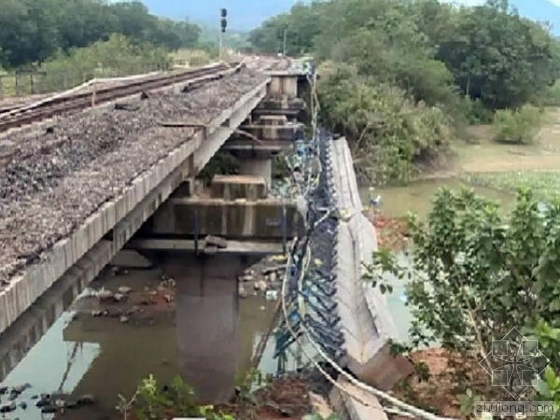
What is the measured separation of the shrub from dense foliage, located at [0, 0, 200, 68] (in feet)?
113

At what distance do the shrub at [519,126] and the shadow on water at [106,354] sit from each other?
34.7 meters

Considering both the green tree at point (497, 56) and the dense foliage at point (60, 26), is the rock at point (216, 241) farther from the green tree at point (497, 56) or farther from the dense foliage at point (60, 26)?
the dense foliage at point (60, 26)

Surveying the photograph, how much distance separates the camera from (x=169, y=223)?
1365cm

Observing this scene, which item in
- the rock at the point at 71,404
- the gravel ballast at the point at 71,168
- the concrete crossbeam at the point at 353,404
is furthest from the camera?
the rock at the point at 71,404

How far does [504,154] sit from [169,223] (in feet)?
121

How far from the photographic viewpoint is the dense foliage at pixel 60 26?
62000 millimetres

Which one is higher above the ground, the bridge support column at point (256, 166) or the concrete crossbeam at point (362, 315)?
the bridge support column at point (256, 166)

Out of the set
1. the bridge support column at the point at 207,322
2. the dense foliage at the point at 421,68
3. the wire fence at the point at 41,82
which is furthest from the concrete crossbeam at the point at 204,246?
the dense foliage at the point at 421,68

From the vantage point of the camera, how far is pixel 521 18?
60.8 m

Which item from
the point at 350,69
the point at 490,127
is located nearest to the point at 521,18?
the point at 490,127

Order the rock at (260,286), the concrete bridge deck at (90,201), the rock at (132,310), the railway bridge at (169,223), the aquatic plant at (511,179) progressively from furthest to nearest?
the aquatic plant at (511,179), the rock at (260,286), the rock at (132,310), the railway bridge at (169,223), the concrete bridge deck at (90,201)

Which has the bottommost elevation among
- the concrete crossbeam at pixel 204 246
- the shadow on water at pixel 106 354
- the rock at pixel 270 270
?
the shadow on water at pixel 106 354

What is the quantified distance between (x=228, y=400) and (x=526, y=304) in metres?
7.05

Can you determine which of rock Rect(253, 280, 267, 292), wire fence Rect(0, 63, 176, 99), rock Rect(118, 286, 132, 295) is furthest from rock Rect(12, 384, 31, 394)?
wire fence Rect(0, 63, 176, 99)
